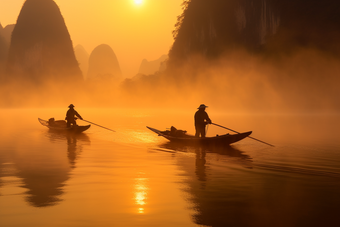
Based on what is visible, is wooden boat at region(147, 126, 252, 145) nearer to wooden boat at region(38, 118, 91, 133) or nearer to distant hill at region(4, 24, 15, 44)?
wooden boat at region(38, 118, 91, 133)

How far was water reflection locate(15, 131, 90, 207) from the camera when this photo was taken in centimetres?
724

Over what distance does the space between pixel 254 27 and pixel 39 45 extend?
289 ft

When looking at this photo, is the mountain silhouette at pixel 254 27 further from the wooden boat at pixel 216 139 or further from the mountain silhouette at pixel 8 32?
the mountain silhouette at pixel 8 32

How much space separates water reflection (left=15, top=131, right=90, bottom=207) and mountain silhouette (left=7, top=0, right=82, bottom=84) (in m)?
125

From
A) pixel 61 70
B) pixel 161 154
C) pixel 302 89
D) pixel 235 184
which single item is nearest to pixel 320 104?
pixel 302 89

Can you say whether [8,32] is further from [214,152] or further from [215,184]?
[215,184]

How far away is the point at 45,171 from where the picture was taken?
10203mm

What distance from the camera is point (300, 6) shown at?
7075cm

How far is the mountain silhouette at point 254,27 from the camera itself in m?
67.4

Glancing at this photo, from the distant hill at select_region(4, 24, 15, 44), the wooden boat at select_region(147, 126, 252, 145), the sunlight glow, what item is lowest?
the sunlight glow

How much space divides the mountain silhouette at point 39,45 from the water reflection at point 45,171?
12525 centimetres

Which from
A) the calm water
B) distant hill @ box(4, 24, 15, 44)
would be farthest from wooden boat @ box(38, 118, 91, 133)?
distant hill @ box(4, 24, 15, 44)

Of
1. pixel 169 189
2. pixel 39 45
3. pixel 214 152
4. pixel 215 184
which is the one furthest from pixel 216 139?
pixel 39 45

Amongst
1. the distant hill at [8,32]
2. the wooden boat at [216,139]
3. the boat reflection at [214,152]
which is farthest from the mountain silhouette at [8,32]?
the boat reflection at [214,152]
